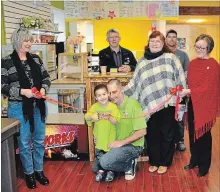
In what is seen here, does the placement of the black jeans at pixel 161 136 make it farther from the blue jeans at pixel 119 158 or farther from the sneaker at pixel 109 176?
the sneaker at pixel 109 176

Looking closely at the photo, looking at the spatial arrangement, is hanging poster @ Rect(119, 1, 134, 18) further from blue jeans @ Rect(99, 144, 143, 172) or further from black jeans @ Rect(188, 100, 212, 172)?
blue jeans @ Rect(99, 144, 143, 172)

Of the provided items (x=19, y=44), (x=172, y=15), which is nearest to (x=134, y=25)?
(x=172, y=15)

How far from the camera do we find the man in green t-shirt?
310 cm

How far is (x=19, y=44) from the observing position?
9.00ft

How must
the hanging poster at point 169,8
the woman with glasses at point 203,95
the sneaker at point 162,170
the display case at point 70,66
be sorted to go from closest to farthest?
the woman with glasses at point 203,95 → the sneaker at point 162,170 → the display case at point 70,66 → the hanging poster at point 169,8

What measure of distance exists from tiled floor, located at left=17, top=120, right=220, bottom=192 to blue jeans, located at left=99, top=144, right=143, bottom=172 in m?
0.15

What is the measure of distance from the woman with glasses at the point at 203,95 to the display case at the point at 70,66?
147 centimetres

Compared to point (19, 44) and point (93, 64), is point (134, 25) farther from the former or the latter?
point (19, 44)

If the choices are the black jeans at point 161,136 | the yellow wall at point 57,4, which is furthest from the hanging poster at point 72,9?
the black jeans at point 161,136

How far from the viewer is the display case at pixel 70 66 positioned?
3.98 metres

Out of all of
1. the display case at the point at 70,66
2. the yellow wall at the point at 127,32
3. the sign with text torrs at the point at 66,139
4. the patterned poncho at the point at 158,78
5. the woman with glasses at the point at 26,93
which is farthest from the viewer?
the yellow wall at the point at 127,32

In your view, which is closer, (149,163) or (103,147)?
(103,147)

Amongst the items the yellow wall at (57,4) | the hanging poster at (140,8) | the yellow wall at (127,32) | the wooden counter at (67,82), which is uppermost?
the yellow wall at (57,4)

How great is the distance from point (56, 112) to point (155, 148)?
5.05 feet
